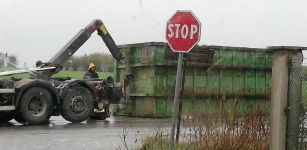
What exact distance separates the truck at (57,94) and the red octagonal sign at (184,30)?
296 inches

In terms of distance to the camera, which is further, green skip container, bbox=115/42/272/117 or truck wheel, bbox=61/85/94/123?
green skip container, bbox=115/42/272/117

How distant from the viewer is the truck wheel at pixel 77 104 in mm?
15790

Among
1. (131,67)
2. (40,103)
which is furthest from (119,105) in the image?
(40,103)

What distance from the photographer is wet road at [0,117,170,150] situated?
10711mm

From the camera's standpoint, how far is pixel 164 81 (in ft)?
58.8

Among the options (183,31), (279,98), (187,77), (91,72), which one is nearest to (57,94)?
(91,72)

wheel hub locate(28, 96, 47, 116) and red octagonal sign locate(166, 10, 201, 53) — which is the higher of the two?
red octagonal sign locate(166, 10, 201, 53)

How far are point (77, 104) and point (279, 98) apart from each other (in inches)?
380

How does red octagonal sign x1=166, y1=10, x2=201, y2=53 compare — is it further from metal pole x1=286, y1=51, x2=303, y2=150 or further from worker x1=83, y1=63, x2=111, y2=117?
worker x1=83, y1=63, x2=111, y2=117

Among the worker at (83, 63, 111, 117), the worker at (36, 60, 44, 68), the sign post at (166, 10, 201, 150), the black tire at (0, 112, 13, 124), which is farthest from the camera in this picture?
the worker at (83, 63, 111, 117)

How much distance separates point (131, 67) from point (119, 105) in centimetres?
130

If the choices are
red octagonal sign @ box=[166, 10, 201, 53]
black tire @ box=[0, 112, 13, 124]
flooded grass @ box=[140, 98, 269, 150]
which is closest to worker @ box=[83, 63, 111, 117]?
black tire @ box=[0, 112, 13, 124]

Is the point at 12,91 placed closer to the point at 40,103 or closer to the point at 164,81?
the point at 40,103

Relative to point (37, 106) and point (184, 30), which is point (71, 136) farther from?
point (184, 30)
